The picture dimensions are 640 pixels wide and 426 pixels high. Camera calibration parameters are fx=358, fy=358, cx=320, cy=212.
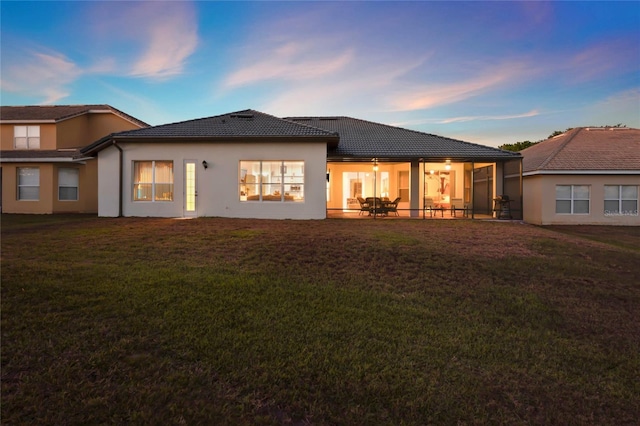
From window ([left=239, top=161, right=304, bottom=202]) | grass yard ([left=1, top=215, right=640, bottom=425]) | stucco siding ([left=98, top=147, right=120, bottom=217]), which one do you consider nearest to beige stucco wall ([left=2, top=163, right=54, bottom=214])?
stucco siding ([left=98, top=147, right=120, bottom=217])

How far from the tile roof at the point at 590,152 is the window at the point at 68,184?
→ 24.9 metres

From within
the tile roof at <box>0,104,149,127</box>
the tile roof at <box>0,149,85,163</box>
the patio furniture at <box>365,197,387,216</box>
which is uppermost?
the tile roof at <box>0,104,149,127</box>

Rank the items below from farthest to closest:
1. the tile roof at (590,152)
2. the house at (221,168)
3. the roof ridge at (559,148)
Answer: the roof ridge at (559,148) < the tile roof at (590,152) < the house at (221,168)

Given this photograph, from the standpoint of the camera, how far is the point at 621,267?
826 centimetres

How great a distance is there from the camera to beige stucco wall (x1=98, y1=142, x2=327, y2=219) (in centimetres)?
1523

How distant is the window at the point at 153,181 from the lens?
51.3 ft

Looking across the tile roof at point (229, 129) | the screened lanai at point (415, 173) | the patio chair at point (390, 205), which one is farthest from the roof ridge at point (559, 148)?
the tile roof at point (229, 129)

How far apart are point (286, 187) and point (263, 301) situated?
413 inches

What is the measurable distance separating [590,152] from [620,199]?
3059 millimetres

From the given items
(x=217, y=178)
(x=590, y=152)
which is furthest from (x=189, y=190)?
(x=590, y=152)

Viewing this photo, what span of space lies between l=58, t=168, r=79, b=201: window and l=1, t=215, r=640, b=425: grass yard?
44.9 feet

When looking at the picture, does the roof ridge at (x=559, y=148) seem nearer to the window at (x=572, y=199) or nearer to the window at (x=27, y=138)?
the window at (x=572, y=199)

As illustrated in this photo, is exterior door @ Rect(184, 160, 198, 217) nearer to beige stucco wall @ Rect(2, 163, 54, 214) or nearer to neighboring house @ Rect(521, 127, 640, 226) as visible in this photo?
beige stucco wall @ Rect(2, 163, 54, 214)

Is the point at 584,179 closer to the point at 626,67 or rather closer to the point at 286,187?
the point at 626,67
